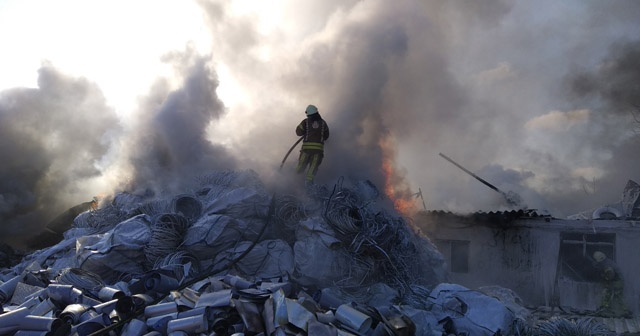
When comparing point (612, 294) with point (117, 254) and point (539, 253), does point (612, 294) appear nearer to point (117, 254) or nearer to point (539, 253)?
point (539, 253)

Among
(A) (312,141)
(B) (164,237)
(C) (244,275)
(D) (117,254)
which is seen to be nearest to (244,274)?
(C) (244,275)

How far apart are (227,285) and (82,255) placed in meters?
3.22

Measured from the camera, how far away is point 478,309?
23.7ft

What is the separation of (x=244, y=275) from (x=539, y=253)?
10202 mm

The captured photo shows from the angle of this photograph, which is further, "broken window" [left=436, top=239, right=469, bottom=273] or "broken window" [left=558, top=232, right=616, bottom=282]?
"broken window" [left=436, top=239, right=469, bottom=273]

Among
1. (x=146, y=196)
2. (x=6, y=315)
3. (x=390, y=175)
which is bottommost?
(x=6, y=315)

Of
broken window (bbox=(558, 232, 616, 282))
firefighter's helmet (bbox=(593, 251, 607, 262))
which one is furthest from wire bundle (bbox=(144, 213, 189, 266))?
broken window (bbox=(558, 232, 616, 282))

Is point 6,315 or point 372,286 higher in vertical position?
point 372,286

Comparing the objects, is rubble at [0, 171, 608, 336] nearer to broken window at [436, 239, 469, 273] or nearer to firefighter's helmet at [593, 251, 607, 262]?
broken window at [436, 239, 469, 273]

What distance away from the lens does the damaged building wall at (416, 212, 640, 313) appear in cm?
1393

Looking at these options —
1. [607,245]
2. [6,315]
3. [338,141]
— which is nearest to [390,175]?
[338,141]

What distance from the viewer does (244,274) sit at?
8500mm

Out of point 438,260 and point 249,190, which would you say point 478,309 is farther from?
point 249,190

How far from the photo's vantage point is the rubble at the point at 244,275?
5770 mm
